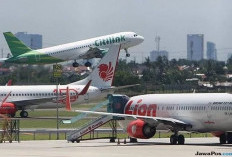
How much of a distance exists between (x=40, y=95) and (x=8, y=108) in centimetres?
462

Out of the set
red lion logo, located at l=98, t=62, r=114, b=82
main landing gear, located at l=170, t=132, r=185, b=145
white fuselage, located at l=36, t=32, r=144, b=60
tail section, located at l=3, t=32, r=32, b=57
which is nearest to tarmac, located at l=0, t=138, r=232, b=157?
main landing gear, located at l=170, t=132, r=185, b=145

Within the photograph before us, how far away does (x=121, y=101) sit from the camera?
59281 mm

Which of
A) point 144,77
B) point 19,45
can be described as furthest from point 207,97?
point 144,77

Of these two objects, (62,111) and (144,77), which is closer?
(62,111)

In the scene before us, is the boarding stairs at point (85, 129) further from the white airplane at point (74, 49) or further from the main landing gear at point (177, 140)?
the white airplane at point (74, 49)

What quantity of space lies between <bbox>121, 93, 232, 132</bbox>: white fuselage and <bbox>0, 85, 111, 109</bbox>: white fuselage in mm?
35959

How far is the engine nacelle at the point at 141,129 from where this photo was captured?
180 ft

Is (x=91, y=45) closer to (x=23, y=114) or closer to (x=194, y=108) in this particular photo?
(x=23, y=114)

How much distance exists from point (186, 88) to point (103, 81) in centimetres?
2629

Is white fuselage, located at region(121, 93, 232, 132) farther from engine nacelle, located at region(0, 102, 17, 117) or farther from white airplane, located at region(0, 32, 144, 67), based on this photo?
white airplane, located at region(0, 32, 144, 67)

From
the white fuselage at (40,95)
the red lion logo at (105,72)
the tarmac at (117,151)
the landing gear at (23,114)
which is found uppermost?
the red lion logo at (105,72)

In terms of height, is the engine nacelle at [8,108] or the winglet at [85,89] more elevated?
the winglet at [85,89]

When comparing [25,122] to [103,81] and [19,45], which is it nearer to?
[103,81]

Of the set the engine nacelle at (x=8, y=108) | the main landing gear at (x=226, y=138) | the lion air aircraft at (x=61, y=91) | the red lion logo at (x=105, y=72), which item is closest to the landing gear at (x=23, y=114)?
the lion air aircraft at (x=61, y=91)
